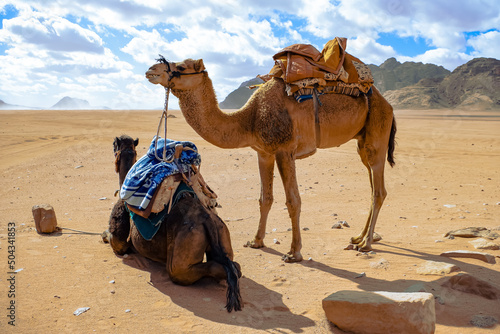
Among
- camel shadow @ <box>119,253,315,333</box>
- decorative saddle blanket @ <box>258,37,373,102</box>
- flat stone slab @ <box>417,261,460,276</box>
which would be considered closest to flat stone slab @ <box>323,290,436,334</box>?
camel shadow @ <box>119,253,315,333</box>

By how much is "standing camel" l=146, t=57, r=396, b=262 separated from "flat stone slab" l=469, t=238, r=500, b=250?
56.9 inches

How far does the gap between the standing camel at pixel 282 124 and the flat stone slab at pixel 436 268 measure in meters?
0.96

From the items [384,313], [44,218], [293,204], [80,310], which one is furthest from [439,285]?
[44,218]

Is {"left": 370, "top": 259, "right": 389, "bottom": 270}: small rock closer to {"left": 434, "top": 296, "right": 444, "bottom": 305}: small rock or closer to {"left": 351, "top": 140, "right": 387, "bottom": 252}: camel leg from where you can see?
{"left": 351, "top": 140, "right": 387, "bottom": 252}: camel leg

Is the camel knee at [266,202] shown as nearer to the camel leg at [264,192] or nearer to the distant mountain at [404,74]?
the camel leg at [264,192]

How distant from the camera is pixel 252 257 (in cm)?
564

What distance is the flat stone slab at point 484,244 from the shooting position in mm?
5715

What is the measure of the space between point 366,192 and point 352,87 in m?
4.81

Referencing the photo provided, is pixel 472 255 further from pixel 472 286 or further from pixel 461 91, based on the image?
pixel 461 91

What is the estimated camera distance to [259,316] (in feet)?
12.5

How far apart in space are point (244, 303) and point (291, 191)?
1826mm

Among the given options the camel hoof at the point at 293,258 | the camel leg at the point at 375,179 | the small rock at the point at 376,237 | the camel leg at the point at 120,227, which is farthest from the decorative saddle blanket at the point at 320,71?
the camel leg at the point at 120,227

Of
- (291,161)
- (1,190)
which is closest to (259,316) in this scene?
(291,161)

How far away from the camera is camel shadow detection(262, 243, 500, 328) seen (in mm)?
3900
